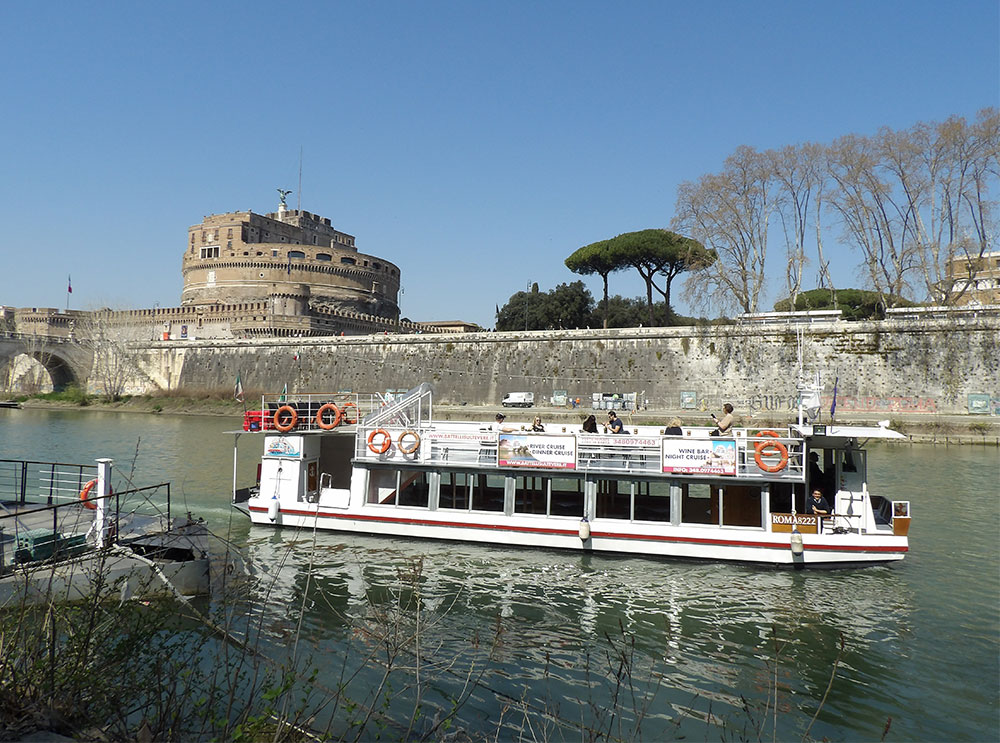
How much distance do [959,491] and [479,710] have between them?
73.2ft

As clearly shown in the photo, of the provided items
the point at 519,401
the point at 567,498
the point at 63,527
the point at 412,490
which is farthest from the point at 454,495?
the point at 519,401

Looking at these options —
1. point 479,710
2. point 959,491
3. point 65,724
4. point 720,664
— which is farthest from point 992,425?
point 65,724

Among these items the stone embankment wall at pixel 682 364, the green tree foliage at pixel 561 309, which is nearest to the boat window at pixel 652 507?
the stone embankment wall at pixel 682 364

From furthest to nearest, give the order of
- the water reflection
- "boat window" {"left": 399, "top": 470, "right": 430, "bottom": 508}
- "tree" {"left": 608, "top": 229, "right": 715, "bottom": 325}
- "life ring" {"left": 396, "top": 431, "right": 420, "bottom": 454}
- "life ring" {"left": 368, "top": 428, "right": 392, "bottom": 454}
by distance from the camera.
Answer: "tree" {"left": 608, "top": 229, "right": 715, "bottom": 325} → "boat window" {"left": 399, "top": 470, "right": 430, "bottom": 508} → "life ring" {"left": 368, "top": 428, "right": 392, "bottom": 454} → "life ring" {"left": 396, "top": 431, "right": 420, "bottom": 454} → the water reflection

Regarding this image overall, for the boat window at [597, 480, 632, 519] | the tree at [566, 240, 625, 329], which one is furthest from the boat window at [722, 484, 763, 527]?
the tree at [566, 240, 625, 329]

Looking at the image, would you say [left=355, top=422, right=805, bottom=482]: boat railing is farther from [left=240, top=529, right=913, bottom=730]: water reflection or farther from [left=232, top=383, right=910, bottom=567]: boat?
[left=240, top=529, right=913, bottom=730]: water reflection

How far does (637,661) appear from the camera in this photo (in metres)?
10.3

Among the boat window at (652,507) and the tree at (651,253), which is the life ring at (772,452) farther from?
the tree at (651,253)

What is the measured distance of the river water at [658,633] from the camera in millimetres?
8383

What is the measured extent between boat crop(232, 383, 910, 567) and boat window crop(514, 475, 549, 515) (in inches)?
2.3

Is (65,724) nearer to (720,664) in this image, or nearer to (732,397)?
(720,664)

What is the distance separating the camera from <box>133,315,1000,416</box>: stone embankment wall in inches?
1656

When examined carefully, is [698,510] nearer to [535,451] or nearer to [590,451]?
[590,451]

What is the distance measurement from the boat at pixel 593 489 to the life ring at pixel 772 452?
3cm
